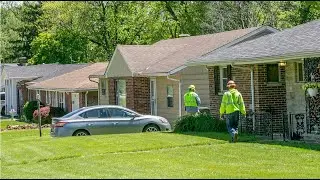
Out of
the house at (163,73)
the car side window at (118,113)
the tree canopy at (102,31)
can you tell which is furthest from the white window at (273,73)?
the car side window at (118,113)

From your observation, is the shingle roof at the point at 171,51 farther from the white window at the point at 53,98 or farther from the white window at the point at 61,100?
the white window at the point at 53,98

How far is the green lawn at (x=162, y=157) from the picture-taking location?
11.4 m

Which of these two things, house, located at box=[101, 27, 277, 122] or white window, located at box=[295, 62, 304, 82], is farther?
house, located at box=[101, 27, 277, 122]

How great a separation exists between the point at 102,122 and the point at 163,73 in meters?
4.49

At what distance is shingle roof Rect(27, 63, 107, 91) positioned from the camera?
35.5m

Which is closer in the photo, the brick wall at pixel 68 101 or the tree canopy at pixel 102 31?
the tree canopy at pixel 102 31

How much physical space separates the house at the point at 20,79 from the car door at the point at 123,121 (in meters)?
24.6

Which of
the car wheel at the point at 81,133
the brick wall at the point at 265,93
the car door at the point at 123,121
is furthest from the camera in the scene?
the car door at the point at 123,121

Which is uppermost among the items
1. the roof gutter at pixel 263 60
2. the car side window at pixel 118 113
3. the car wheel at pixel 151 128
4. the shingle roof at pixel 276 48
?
the shingle roof at pixel 276 48

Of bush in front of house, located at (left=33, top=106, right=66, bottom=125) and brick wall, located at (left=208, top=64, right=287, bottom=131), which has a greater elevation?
brick wall, located at (left=208, top=64, right=287, bottom=131)

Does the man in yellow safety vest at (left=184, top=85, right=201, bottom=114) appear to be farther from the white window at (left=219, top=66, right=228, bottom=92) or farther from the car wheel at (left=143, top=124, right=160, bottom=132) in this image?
the white window at (left=219, top=66, right=228, bottom=92)

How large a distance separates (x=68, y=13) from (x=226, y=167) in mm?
4883

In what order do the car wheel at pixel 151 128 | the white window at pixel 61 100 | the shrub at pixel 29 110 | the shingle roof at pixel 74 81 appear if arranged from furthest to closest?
the shrub at pixel 29 110, the white window at pixel 61 100, the shingle roof at pixel 74 81, the car wheel at pixel 151 128

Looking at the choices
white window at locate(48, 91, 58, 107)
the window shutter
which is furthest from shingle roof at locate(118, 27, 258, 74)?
white window at locate(48, 91, 58, 107)
